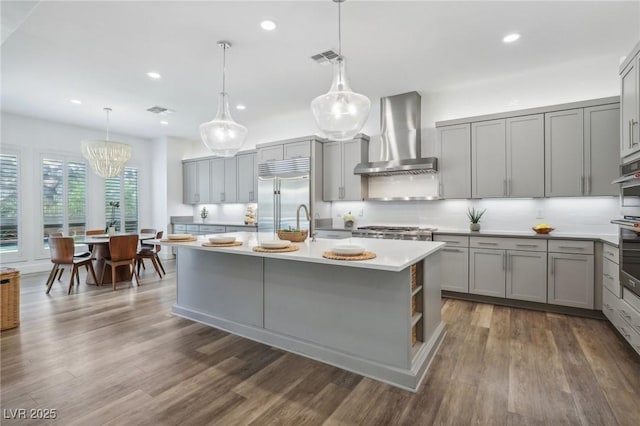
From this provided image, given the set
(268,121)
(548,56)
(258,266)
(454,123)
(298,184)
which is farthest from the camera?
(268,121)

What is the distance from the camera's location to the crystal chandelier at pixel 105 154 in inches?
207

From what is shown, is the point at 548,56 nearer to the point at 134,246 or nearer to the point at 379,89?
the point at 379,89

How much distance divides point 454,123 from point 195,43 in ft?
11.4

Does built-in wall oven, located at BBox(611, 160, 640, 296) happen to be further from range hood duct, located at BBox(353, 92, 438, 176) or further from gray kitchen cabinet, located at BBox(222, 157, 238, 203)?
gray kitchen cabinet, located at BBox(222, 157, 238, 203)

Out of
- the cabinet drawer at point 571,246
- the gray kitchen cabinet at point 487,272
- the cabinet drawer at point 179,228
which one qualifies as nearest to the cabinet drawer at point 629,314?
the cabinet drawer at point 571,246

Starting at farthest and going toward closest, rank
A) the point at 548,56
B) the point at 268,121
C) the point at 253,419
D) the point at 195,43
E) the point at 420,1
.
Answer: the point at 268,121 → the point at 548,56 → the point at 195,43 → the point at 420,1 → the point at 253,419

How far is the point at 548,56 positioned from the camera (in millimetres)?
3801

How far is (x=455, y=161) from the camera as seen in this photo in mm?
4543

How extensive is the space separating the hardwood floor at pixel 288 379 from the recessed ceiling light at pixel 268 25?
305cm

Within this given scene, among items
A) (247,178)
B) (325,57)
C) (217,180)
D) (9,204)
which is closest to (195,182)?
(217,180)

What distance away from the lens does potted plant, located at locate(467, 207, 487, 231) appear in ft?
14.6

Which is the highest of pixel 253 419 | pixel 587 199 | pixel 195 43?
pixel 195 43

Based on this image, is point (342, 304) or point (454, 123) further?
point (454, 123)

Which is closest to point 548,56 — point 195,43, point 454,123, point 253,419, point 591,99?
point 591,99
